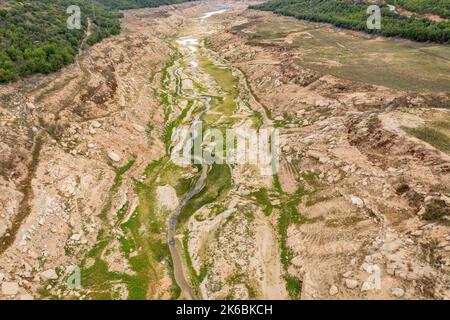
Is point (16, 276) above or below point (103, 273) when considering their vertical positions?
above

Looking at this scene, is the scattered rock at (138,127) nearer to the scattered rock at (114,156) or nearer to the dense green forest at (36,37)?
the scattered rock at (114,156)

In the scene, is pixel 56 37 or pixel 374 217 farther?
pixel 56 37

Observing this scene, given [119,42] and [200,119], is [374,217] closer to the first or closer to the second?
[200,119]

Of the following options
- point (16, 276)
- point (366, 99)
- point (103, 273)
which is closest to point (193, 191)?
point (103, 273)

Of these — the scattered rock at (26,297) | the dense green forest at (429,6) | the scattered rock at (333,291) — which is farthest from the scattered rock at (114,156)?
the dense green forest at (429,6)

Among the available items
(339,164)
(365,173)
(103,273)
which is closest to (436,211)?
(365,173)

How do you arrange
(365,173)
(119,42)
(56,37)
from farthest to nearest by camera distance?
(119,42), (56,37), (365,173)

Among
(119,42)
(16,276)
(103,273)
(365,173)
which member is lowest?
(103,273)
